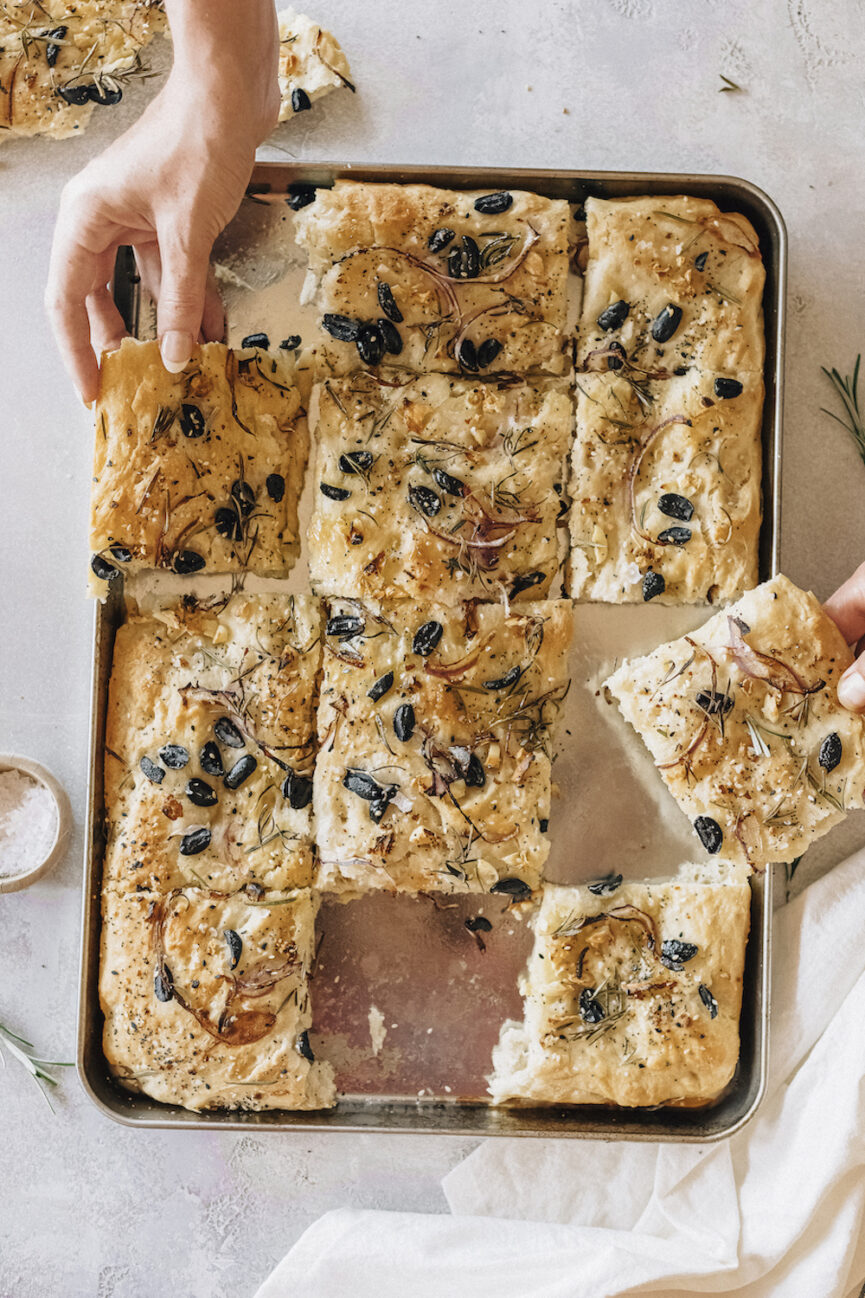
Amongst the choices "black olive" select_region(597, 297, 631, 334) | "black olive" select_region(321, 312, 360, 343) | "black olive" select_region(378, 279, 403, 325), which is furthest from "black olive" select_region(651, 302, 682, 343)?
"black olive" select_region(321, 312, 360, 343)

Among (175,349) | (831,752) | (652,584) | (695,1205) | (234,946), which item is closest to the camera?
(175,349)

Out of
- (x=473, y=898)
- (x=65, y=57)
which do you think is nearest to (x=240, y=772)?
(x=473, y=898)

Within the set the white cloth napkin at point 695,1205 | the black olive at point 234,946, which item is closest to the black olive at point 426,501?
the black olive at point 234,946

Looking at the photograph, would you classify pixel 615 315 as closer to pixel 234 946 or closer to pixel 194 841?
pixel 194 841

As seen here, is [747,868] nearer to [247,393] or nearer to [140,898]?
[140,898]

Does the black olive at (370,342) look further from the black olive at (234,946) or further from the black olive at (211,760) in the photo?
the black olive at (234,946)

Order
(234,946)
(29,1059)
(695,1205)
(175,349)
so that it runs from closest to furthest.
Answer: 1. (175,349)
2. (234,946)
3. (695,1205)
4. (29,1059)
